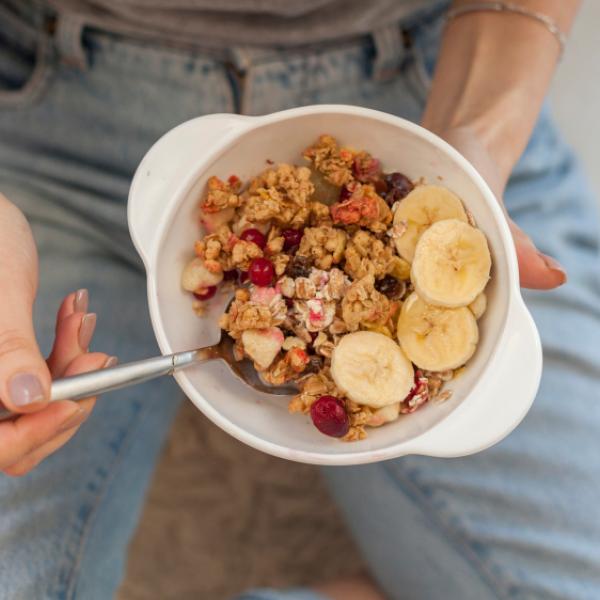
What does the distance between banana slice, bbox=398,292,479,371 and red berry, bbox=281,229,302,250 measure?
0.39 feet

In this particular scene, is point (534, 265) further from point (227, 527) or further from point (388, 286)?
point (227, 527)

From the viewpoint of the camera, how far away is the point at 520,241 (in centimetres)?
63

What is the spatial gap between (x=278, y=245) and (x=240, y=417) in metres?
0.16

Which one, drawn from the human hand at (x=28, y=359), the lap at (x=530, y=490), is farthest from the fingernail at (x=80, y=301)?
the lap at (x=530, y=490)

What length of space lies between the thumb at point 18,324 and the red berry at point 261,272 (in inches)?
7.4

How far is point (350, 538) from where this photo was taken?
115cm

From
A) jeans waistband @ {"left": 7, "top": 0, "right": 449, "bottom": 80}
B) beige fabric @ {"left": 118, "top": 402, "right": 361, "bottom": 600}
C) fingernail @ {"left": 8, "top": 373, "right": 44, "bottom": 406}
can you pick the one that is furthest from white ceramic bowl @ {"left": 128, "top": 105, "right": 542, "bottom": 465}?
beige fabric @ {"left": 118, "top": 402, "right": 361, "bottom": 600}

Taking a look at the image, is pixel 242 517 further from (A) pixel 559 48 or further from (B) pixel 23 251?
(A) pixel 559 48

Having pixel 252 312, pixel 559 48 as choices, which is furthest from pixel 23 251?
pixel 559 48

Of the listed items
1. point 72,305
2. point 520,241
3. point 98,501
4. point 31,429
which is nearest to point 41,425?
point 31,429

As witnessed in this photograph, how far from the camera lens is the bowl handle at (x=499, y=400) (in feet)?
1.75

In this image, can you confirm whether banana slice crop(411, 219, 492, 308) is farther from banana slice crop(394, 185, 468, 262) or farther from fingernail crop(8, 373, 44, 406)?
fingernail crop(8, 373, 44, 406)

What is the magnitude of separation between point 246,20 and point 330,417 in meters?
0.48

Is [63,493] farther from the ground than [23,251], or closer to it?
closer to it
